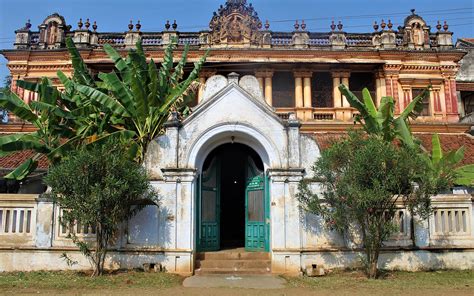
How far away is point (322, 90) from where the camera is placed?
1955 centimetres

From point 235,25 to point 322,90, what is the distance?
530 cm

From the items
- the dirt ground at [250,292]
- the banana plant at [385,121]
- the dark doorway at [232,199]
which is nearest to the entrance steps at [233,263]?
the dirt ground at [250,292]

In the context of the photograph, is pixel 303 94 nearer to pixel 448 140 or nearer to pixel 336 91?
pixel 336 91

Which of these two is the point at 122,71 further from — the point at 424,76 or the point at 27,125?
the point at 424,76

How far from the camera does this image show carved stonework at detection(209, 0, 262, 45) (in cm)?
1909

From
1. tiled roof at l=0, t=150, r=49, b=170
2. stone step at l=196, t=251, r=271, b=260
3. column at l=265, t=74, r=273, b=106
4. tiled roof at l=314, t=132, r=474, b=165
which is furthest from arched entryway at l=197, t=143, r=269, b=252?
tiled roof at l=0, t=150, r=49, b=170

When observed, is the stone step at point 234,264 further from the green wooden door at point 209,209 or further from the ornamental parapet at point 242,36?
A: the ornamental parapet at point 242,36

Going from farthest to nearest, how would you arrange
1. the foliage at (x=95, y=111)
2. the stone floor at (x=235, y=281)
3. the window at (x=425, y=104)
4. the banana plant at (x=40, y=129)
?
the window at (x=425, y=104)
the foliage at (x=95, y=111)
the banana plant at (x=40, y=129)
the stone floor at (x=235, y=281)

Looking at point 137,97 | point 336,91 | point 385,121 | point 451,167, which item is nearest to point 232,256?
point 137,97

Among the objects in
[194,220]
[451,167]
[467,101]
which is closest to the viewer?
[194,220]

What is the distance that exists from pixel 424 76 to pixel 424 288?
44.7 feet

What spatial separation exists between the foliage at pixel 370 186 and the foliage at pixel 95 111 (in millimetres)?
5095

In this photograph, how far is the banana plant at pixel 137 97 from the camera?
36.9ft

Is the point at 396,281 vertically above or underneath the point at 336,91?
underneath
